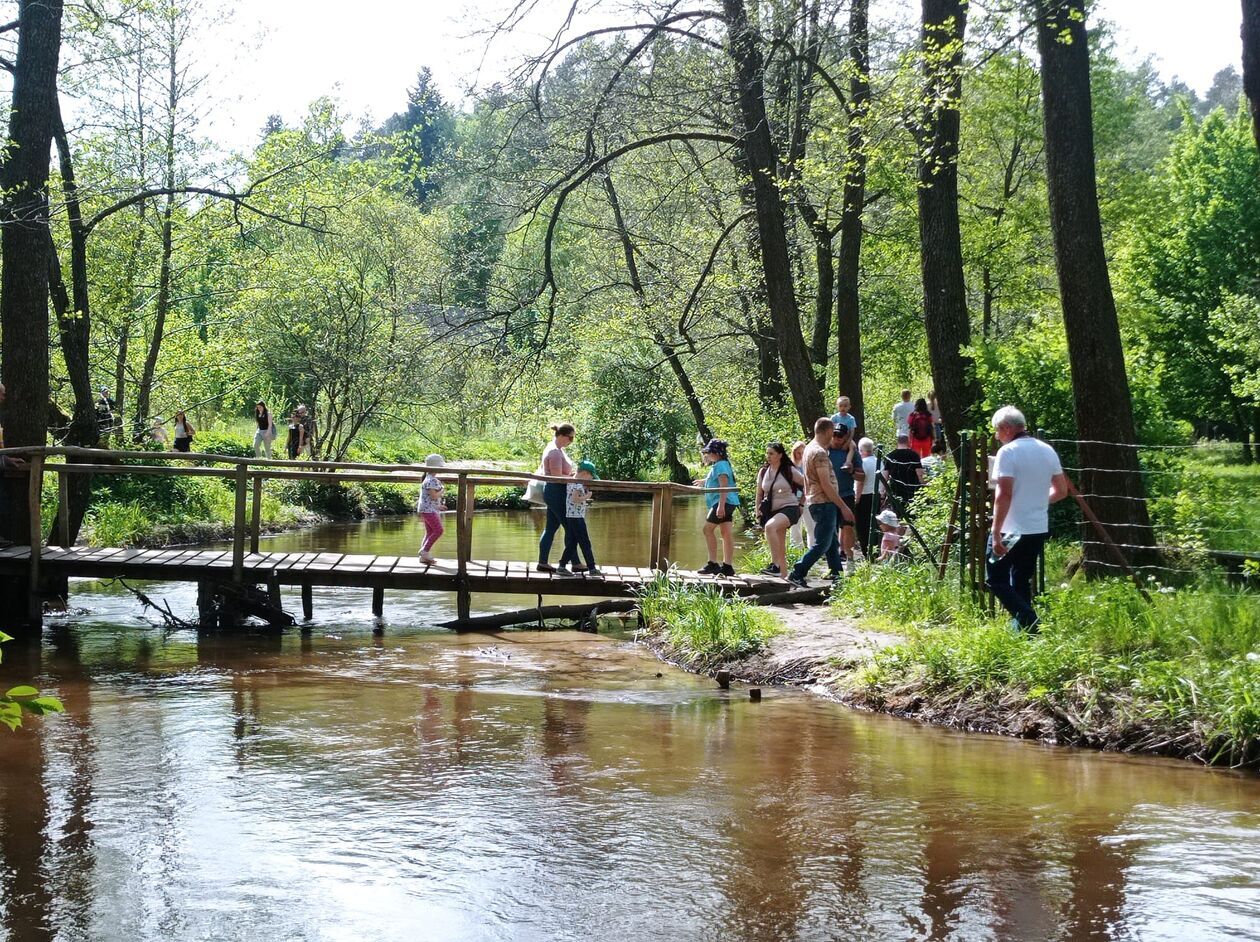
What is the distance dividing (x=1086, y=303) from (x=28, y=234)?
38.3 ft

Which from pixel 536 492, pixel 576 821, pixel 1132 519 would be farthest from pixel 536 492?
pixel 576 821

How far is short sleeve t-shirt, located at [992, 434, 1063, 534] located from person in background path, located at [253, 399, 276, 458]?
22.9 metres

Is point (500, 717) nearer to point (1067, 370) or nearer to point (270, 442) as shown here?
point (1067, 370)

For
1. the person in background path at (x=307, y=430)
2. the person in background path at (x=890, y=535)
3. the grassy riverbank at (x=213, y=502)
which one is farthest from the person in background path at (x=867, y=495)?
the person in background path at (x=307, y=430)

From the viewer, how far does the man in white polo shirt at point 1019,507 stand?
378 inches

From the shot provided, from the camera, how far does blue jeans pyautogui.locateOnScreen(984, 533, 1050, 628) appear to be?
386 inches

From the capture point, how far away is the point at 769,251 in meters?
17.6

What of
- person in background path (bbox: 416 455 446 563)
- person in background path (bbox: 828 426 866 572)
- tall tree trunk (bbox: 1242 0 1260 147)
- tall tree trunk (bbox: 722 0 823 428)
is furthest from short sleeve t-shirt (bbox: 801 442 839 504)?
tall tree trunk (bbox: 1242 0 1260 147)

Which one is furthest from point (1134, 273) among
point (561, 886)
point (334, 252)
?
point (561, 886)

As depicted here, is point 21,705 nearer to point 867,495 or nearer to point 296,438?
point 867,495

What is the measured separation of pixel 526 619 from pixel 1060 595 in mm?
7055

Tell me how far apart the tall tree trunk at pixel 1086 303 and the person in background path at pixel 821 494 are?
9.17ft

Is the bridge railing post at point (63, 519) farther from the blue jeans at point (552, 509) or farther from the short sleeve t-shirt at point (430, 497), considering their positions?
the blue jeans at point (552, 509)

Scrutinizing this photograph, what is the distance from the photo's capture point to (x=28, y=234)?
14961 mm
